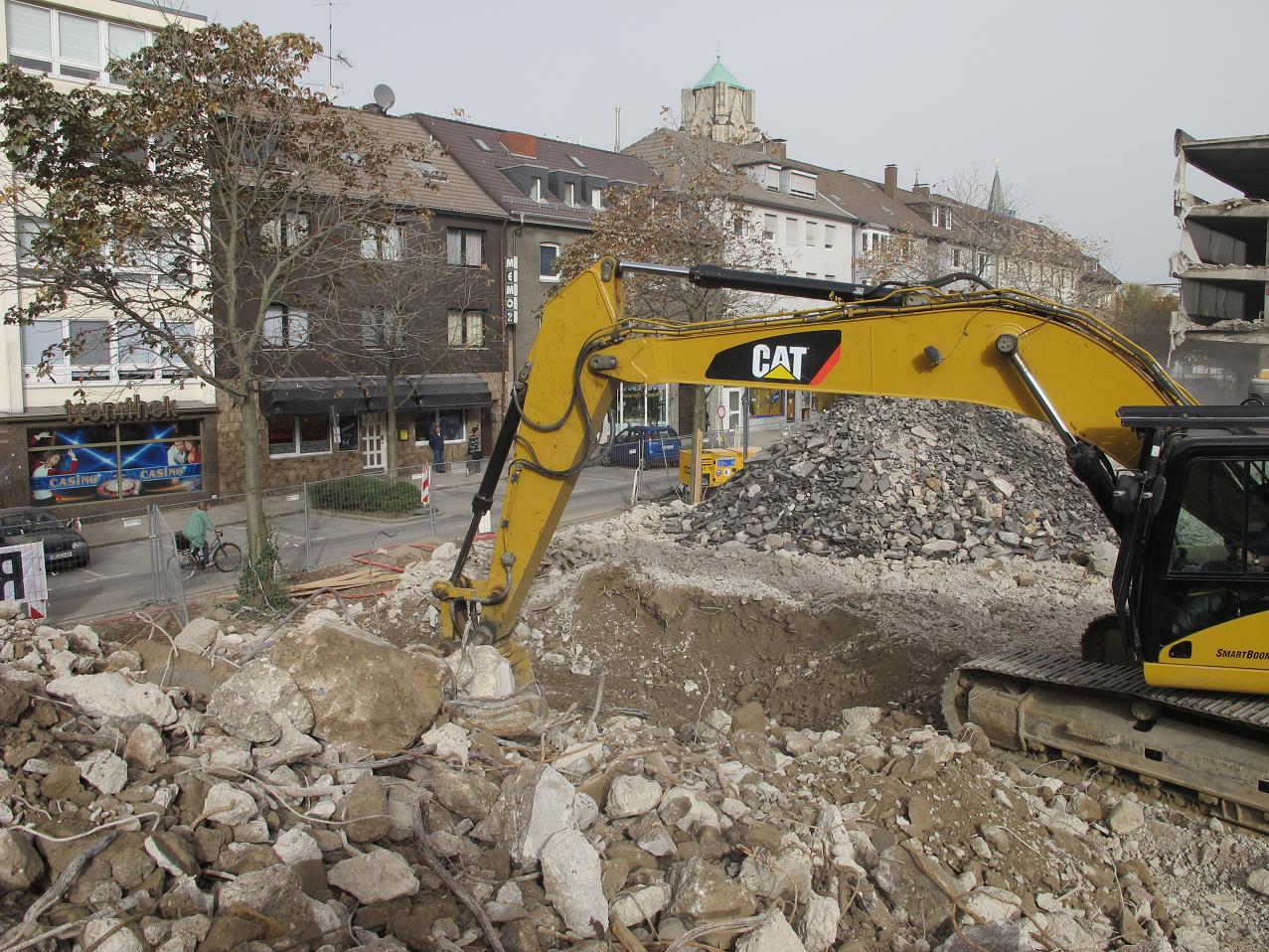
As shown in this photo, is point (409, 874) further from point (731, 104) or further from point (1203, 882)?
point (731, 104)

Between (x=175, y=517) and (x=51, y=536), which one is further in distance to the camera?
(x=175, y=517)

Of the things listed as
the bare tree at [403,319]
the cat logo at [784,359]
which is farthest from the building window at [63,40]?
the cat logo at [784,359]

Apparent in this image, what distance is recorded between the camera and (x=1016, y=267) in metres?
28.9

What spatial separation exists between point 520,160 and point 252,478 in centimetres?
2510

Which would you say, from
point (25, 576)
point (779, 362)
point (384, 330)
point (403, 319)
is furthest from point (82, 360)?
point (779, 362)

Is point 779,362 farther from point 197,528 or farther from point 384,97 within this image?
point 384,97

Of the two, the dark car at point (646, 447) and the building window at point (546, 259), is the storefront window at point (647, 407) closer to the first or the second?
the building window at point (546, 259)

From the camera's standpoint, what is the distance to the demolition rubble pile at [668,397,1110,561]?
44.9 ft

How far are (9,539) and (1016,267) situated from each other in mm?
26034

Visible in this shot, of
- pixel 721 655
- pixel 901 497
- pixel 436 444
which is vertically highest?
pixel 436 444

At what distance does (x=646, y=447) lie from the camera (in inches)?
1145

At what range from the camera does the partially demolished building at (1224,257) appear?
12.7 meters

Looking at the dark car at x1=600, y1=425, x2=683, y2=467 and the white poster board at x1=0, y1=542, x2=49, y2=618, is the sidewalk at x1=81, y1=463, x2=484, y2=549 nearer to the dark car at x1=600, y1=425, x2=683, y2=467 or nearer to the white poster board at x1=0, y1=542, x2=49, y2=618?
the white poster board at x1=0, y1=542, x2=49, y2=618

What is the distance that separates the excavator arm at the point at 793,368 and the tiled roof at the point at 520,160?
79.5 feet
